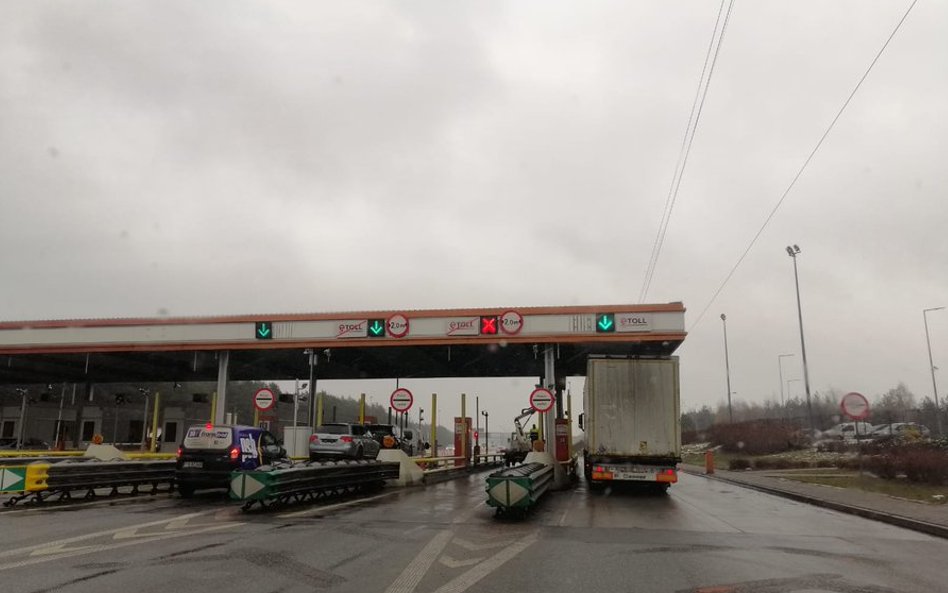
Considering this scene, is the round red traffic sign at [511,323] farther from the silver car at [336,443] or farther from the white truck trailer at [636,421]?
the silver car at [336,443]

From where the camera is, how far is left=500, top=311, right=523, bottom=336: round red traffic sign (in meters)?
22.6

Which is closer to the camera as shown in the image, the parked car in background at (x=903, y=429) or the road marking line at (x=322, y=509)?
the road marking line at (x=322, y=509)

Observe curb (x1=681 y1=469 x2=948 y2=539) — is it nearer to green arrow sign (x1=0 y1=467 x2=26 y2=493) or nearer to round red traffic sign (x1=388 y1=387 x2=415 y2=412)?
round red traffic sign (x1=388 y1=387 x2=415 y2=412)

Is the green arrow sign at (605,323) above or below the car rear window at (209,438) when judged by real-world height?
above

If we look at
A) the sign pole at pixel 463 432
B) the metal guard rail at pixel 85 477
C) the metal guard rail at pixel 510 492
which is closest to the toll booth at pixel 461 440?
the sign pole at pixel 463 432

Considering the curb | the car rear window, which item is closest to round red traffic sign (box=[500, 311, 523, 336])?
the curb

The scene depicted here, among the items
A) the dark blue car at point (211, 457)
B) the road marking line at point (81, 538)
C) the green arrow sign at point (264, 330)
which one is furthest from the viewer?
the green arrow sign at point (264, 330)

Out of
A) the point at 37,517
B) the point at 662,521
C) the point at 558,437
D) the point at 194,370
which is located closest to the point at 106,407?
the point at 194,370

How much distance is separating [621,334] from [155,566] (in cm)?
1706

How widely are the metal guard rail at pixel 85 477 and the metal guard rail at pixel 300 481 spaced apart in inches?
139

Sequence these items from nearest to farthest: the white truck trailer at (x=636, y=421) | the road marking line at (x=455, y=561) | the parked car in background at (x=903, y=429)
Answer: the road marking line at (x=455, y=561)
the white truck trailer at (x=636, y=421)
the parked car in background at (x=903, y=429)

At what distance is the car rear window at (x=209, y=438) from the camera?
1465cm

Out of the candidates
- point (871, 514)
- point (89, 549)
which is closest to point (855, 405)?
point (871, 514)

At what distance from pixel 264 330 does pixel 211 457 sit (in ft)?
31.8
